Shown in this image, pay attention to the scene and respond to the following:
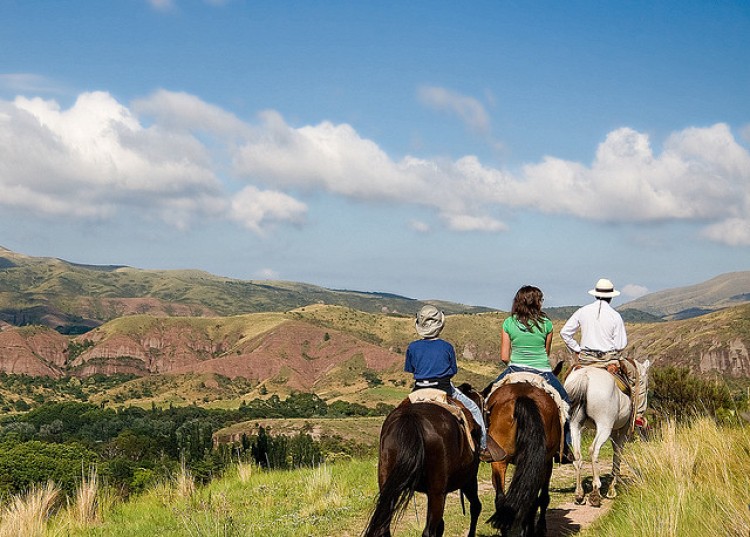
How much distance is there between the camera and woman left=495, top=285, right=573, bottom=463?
831 centimetres

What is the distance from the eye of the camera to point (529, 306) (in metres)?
8.31

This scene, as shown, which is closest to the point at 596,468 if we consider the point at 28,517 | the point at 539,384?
the point at 539,384

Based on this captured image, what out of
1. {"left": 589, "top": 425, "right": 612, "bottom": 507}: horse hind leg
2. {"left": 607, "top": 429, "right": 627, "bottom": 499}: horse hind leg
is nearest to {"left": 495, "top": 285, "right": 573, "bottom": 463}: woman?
{"left": 589, "top": 425, "right": 612, "bottom": 507}: horse hind leg

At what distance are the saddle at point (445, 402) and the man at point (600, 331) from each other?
10.9 ft

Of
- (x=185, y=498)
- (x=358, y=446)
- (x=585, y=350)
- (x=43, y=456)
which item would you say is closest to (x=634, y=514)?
(x=585, y=350)

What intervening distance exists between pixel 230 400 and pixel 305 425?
227ft

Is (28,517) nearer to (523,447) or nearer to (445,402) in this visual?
(445,402)

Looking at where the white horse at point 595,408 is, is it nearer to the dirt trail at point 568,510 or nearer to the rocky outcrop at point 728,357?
the dirt trail at point 568,510

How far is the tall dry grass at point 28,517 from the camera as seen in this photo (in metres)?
8.96

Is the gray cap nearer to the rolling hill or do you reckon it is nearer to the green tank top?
the green tank top

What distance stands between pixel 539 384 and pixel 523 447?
3.27 feet

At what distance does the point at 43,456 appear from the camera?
182 feet

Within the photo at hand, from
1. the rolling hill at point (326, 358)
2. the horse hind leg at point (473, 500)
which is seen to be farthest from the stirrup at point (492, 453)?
the rolling hill at point (326, 358)

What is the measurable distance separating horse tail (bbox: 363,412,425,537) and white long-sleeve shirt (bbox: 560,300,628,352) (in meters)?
4.42
